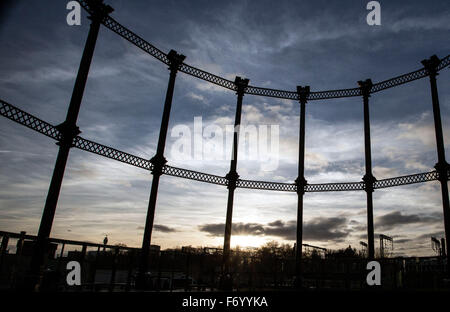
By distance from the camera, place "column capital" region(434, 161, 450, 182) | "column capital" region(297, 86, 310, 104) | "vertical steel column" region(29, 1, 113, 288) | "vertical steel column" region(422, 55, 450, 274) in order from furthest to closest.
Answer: "column capital" region(297, 86, 310, 104)
"column capital" region(434, 161, 450, 182)
"vertical steel column" region(422, 55, 450, 274)
"vertical steel column" region(29, 1, 113, 288)

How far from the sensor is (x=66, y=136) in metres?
11.0

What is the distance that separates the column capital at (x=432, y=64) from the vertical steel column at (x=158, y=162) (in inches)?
495

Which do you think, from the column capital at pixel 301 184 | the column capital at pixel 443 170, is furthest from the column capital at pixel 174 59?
the column capital at pixel 443 170

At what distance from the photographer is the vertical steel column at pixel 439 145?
42.9ft

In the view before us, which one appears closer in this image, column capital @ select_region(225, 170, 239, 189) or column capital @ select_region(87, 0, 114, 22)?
column capital @ select_region(87, 0, 114, 22)

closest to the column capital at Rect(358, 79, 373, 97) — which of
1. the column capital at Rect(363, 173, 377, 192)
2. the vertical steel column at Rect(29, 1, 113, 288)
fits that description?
the column capital at Rect(363, 173, 377, 192)

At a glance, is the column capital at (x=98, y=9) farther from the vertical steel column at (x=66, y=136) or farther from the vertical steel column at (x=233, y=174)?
the vertical steel column at (x=233, y=174)

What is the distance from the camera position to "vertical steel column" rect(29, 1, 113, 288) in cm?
957

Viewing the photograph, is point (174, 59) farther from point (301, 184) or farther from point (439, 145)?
point (439, 145)

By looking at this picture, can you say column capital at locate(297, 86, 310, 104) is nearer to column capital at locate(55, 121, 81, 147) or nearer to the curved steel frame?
the curved steel frame

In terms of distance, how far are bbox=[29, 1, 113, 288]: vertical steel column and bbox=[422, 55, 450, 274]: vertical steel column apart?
601 inches
